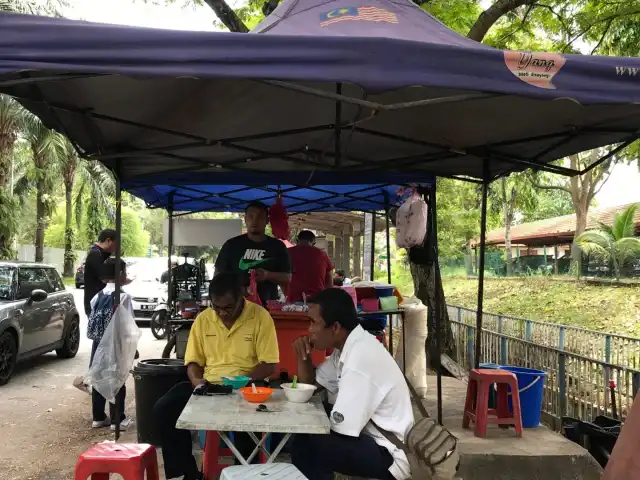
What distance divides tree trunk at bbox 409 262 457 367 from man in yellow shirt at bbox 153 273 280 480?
5432 mm

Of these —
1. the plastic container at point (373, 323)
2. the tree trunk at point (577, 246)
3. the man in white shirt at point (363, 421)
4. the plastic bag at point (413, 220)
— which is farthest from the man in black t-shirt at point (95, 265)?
the tree trunk at point (577, 246)

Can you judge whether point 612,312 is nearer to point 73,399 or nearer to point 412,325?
point 412,325

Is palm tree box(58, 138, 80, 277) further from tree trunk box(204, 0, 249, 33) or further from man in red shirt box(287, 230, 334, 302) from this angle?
man in red shirt box(287, 230, 334, 302)

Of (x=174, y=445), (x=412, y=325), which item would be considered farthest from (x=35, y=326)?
(x=174, y=445)

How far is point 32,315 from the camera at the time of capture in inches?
382

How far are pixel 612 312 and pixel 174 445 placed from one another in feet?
52.2

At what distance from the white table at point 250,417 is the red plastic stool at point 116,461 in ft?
1.49

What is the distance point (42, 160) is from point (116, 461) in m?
25.3

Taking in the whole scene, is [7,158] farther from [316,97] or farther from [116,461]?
[116,461]

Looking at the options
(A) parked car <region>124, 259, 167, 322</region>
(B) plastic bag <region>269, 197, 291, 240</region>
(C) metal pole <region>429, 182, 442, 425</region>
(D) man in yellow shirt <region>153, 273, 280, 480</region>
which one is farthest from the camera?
(A) parked car <region>124, 259, 167, 322</region>

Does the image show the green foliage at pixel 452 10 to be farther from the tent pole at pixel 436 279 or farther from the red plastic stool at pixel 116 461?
the red plastic stool at pixel 116 461

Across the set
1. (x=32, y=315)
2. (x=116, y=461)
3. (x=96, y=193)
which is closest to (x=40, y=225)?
(x=96, y=193)

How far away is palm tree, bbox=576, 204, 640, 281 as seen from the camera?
20.1 m

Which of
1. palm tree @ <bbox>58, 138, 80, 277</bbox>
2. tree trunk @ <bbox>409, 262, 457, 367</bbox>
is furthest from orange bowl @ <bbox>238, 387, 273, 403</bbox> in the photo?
palm tree @ <bbox>58, 138, 80, 277</bbox>
